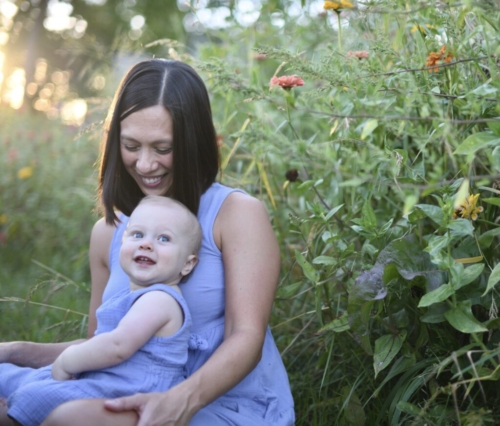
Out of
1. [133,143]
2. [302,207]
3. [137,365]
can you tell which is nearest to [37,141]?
[302,207]

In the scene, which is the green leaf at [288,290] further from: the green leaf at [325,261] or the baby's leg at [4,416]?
the baby's leg at [4,416]

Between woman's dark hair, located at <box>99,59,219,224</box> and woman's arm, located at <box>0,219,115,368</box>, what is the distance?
0.37ft

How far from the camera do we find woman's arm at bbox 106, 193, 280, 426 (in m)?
1.53

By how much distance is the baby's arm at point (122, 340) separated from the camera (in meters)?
1.56

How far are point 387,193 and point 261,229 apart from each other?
594 mm

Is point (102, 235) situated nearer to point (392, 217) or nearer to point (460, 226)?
point (392, 217)

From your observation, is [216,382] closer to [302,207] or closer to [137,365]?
[137,365]

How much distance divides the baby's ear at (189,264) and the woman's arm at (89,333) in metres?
0.40

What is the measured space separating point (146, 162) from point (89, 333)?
61cm

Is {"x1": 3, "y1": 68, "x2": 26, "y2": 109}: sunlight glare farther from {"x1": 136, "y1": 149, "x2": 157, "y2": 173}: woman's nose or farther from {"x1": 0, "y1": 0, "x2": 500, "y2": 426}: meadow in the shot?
{"x1": 136, "y1": 149, "x2": 157, "y2": 173}: woman's nose

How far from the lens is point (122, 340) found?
61.2 inches

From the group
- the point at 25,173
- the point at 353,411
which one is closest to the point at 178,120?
the point at 353,411

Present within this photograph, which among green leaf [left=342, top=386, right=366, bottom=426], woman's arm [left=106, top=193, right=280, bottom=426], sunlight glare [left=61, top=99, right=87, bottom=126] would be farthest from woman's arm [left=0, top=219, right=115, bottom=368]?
sunlight glare [left=61, top=99, right=87, bottom=126]

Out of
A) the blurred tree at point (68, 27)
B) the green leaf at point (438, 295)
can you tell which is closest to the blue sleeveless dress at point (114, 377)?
the green leaf at point (438, 295)
